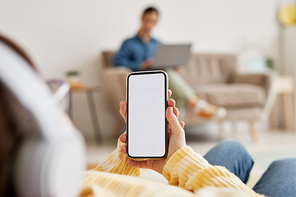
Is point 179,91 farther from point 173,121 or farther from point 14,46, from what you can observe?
point 14,46

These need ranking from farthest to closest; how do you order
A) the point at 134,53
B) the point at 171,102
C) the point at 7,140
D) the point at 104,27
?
the point at 104,27 < the point at 134,53 < the point at 171,102 < the point at 7,140

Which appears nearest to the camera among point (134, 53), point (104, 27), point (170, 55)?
point (170, 55)

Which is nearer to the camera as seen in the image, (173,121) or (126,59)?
(173,121)

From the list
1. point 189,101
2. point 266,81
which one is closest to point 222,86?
point 266,81

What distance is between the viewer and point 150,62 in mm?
2580

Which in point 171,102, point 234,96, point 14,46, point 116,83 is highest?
point 14,46

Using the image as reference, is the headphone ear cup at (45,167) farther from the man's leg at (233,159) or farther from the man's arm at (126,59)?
the man's arm at (126,59)

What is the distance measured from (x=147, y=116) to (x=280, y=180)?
0.99ft

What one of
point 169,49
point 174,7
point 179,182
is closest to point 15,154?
point 179,182

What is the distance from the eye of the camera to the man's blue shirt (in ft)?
9.14

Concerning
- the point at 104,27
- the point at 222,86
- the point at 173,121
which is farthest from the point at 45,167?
the point at 104,27

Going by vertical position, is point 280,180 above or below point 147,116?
below

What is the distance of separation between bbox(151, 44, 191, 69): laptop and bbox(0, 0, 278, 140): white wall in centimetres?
93

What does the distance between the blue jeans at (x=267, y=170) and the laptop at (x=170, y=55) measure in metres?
1.66
